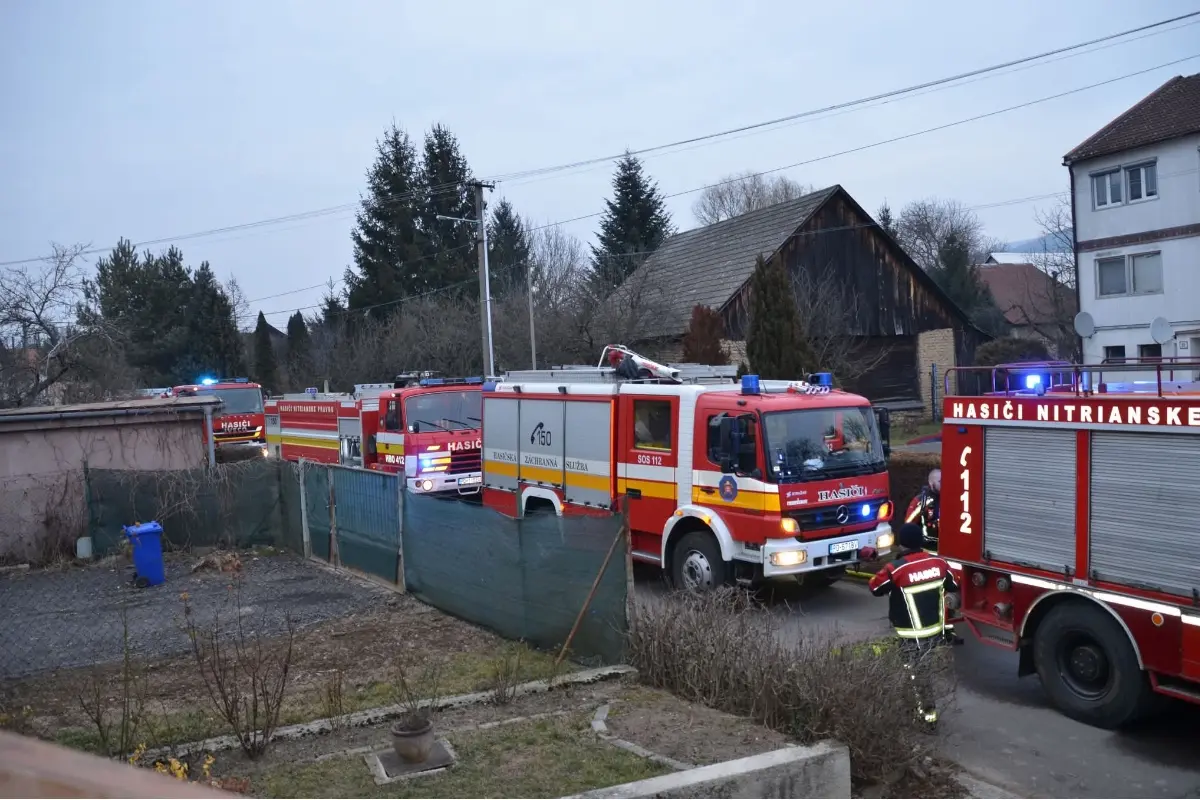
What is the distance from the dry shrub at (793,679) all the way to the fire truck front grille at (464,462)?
10.6 metres

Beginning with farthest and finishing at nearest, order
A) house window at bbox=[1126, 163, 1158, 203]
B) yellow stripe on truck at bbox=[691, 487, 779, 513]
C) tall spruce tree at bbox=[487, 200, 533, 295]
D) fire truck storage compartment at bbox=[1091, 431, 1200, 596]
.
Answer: tall spruce tree at bbox=[487, 200, 533, 295], house window at bbox=[1126, 163, 1158, 203], yellow stripe on truck at bbox=[691, 487, 779, 513], fire truck storage compartment at bbox=[1091, 431, 1200, 596]

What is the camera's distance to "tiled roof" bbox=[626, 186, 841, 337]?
95.3 ft

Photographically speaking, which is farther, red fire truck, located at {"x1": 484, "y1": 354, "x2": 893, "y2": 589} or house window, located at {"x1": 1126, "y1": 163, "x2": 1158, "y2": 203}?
house window, located at {"x1": 1126, "y1": 163, "x2": 1158, "y2": 203}

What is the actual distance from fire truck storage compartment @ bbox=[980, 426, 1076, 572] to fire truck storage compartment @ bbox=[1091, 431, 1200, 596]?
28 cm

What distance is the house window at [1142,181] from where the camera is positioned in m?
28.2

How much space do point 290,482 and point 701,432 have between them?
25.0ft

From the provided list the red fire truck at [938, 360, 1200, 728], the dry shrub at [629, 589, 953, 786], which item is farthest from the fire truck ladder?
the dry shrub at [629, 589, 953, 786]

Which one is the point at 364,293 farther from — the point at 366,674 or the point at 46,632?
the point at 366,674

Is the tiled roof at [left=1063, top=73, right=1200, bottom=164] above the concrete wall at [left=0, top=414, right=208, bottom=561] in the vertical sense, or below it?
above

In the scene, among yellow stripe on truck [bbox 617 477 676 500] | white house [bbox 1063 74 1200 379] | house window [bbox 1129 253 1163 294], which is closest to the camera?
yellow stripe on truck [bbox 617 477 676 500]

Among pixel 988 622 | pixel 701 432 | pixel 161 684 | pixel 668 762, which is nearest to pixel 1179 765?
pixel 988 622

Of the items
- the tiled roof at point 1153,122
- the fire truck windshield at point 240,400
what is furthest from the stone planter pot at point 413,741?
the tiled roof at point 1153,122

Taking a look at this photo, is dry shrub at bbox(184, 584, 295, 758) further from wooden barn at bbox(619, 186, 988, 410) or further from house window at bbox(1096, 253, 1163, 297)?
house window at bbox(1096, 253, 1163, 297)

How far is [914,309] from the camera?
1256 inches
